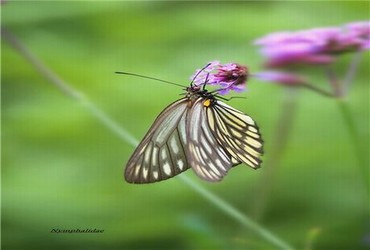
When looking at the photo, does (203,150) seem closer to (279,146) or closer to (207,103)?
(207,103)

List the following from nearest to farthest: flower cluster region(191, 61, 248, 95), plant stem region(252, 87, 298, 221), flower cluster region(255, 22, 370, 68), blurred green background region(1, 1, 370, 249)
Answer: flower cluster region(191, 61, 248, 95), flower cluster region(255, 22, 370, 68), plant stem region(252, 87, 298, 221), blurred green background region(1, 1, 370, 249)

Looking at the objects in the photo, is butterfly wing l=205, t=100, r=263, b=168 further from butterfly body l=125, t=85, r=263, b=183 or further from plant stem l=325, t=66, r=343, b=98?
plant stem l=325, t=66, r=343, b=98

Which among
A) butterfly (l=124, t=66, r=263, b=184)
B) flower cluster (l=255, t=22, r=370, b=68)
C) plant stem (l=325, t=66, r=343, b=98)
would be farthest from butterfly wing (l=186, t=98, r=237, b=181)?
plant stem (l=325, t=66, r=343, b=98)

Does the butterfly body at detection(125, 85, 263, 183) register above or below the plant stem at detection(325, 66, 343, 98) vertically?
below

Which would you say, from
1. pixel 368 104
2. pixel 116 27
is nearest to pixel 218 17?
pixel 116 27

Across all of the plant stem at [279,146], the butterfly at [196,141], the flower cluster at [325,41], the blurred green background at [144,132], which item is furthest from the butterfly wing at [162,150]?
the plant stem at [279,146]

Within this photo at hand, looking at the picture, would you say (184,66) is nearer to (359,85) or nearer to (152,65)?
(152,65)

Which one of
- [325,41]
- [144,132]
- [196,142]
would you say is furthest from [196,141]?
[144,132]

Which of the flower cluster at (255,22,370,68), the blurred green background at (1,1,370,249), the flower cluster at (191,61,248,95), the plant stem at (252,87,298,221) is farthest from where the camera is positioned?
the blurred green background at (1,1,370,249)

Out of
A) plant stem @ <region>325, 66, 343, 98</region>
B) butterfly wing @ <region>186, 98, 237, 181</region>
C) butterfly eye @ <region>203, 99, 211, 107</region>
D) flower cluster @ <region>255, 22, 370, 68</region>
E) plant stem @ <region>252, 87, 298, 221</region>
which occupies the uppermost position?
plant stem @ <region>252, 87, 298, 221</region>
